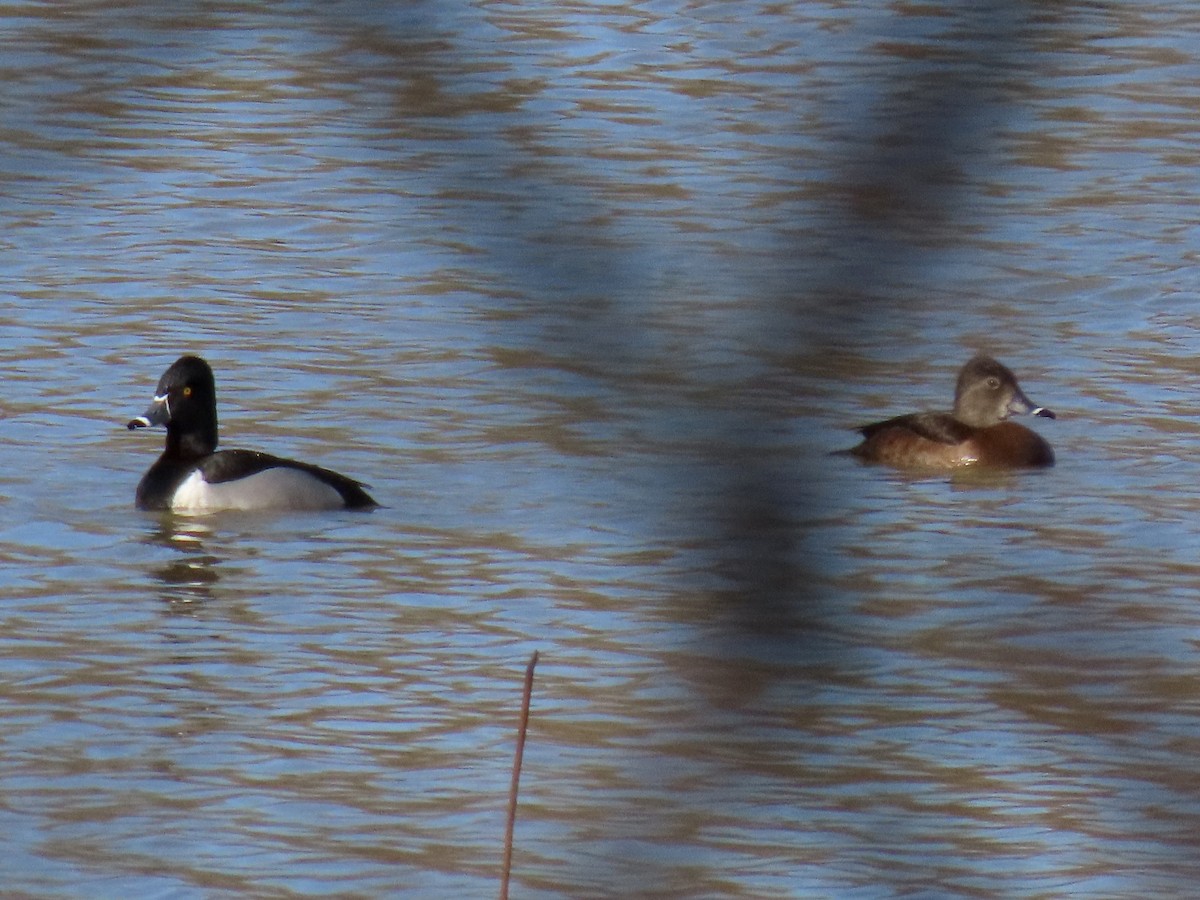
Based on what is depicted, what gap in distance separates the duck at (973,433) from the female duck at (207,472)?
8.08 feet

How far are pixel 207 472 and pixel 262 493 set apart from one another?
0.37 meters

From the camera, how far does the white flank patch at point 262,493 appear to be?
35.9 feet

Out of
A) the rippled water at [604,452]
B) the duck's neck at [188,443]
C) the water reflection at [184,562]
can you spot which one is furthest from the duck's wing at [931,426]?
the duck's neck at [188,443]

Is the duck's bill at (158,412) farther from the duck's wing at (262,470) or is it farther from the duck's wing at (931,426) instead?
A: the duck's wing at (931,426)

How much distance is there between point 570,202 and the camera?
1.70 metres

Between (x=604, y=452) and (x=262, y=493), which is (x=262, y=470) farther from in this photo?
(x=604, y=452)

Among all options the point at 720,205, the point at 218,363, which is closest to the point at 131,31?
the point at 720,205

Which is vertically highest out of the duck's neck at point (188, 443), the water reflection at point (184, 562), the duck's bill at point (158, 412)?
the duck's bill at point (158, 412)

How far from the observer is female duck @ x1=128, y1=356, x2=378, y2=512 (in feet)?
36.0

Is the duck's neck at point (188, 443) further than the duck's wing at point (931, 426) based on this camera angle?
Yes

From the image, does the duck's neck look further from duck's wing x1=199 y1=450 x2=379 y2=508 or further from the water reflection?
the water reflection

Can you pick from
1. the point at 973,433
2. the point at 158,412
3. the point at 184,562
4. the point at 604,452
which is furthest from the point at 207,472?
the point at 604,452

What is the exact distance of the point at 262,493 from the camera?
37.2ft

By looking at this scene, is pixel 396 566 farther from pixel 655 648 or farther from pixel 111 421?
pixel 111 421
